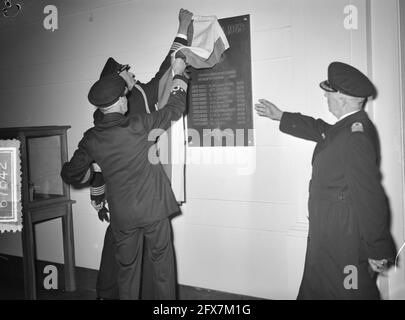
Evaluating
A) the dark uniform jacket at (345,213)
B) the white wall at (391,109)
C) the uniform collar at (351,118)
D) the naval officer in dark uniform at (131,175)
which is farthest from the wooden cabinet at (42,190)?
the white wall at (391,109)

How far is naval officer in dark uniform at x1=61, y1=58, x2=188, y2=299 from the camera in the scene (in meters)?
1.33

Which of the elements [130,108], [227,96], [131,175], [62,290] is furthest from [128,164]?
[62,290]

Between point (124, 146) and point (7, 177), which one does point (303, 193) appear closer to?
point (124, 146)

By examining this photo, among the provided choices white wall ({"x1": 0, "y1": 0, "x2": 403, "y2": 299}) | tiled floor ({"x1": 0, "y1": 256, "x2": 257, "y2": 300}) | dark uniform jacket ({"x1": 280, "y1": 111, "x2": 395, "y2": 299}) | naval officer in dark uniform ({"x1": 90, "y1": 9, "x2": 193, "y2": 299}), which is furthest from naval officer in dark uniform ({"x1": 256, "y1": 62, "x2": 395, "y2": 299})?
naval officer in dark uniform ({"x1": 90, "y1": 9, "x2": 193, "y2": 299})

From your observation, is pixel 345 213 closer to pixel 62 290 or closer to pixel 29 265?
pixel 29 265

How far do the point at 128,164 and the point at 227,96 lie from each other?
545mm

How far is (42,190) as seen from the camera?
2049 millimetres

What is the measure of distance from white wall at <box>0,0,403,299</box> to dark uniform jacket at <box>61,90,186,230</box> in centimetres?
35

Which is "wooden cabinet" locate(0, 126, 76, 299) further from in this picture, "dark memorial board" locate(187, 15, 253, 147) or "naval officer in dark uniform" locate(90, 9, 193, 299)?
"dark memorial board" locate(187, 15, 253, 147)

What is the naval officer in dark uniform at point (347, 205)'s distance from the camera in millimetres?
1097

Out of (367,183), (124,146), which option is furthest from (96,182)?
(367,183)

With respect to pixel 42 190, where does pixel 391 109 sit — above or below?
above

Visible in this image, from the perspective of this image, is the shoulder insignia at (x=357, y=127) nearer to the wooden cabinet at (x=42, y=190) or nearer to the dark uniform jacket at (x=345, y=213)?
the dark uniform jacket at (x=345, y=213)
